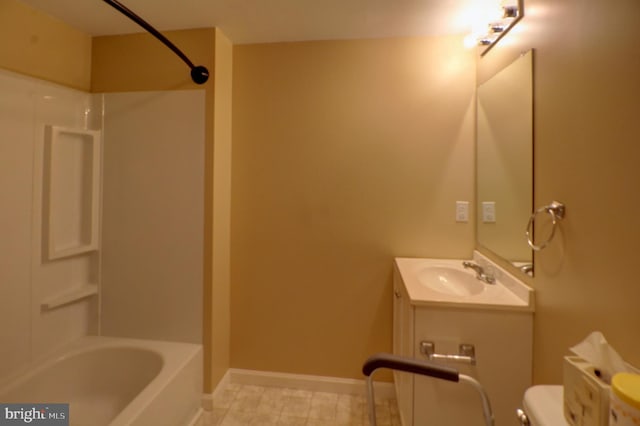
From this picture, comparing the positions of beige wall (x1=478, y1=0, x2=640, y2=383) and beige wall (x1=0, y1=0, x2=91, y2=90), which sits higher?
beige wall (x1=0, y1=0, x2=91, y2=90)

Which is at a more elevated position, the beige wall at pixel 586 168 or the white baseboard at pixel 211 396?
the beige wall at pixel 586 168

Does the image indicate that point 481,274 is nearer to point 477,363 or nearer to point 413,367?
point 477,363

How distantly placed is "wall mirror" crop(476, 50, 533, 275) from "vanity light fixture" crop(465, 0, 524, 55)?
20cm

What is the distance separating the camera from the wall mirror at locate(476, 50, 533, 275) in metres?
1.41

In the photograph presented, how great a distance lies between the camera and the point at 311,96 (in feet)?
6.89

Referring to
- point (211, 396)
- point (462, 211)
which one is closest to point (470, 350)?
point (462, 211)

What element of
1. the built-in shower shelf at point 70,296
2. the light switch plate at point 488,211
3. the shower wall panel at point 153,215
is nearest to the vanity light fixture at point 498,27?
the light switch plate at point 488,211

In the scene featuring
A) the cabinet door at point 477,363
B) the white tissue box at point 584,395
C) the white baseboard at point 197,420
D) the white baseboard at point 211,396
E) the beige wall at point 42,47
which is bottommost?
the white baseboard at point 197,420

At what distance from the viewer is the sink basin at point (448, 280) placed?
1.71 meters

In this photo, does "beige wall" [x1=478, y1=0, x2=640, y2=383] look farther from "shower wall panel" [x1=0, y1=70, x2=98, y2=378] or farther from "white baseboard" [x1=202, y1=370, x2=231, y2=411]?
"shower wall panel" [x1=0, y1=70, x2=98, y2=378]

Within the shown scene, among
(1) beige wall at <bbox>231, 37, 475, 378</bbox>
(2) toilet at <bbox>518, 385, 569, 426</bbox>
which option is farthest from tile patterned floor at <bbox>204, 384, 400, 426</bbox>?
(2) toilet at <bbox>518, 385, 569, 426</bbox>

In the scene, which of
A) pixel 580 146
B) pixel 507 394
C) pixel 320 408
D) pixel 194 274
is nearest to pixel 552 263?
pixel 580 146

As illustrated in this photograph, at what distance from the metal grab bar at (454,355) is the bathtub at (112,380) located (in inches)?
51.3

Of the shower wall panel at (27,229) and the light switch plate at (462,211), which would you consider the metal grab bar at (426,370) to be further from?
the shower wall panel at (27,229)
